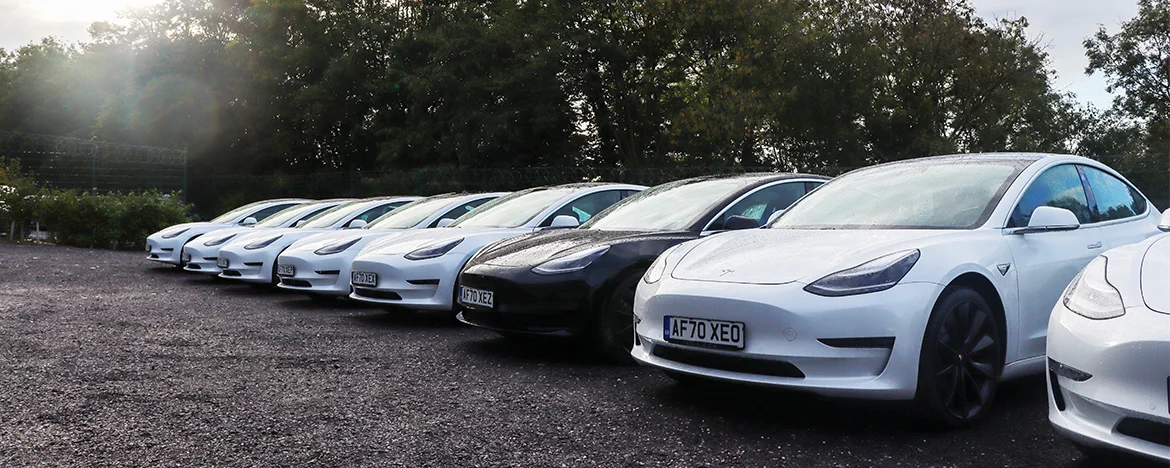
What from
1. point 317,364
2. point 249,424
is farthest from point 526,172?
point 249,424

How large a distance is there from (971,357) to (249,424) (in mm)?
3376

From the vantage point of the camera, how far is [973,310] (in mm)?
4207

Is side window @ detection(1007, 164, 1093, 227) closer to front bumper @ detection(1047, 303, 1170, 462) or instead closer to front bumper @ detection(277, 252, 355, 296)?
front bumper @ detection(1047, 303, 1170, 462)

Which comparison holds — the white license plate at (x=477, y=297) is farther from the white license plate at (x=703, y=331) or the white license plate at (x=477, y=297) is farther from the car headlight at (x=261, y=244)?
the car headlight at (x=261, y=244)

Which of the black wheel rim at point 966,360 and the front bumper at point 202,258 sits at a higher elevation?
the front bumper at point 202,258

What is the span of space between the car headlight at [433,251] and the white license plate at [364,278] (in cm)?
37

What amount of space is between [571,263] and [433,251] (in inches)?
90.1

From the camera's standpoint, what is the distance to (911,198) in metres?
5.00

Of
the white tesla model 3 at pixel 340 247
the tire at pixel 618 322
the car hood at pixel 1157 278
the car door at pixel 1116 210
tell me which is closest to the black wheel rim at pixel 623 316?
the tire at pixel 618 322

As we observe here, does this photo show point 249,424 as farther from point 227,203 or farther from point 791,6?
point 227,203

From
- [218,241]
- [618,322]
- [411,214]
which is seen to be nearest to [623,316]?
[618,322]

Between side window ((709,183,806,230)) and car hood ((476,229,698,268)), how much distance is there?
39 cm

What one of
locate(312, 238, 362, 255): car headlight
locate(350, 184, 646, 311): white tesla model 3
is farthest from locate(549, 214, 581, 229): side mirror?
locate(312, 238, 362, 255): car headlight

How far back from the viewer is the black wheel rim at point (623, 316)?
19.1 feet
